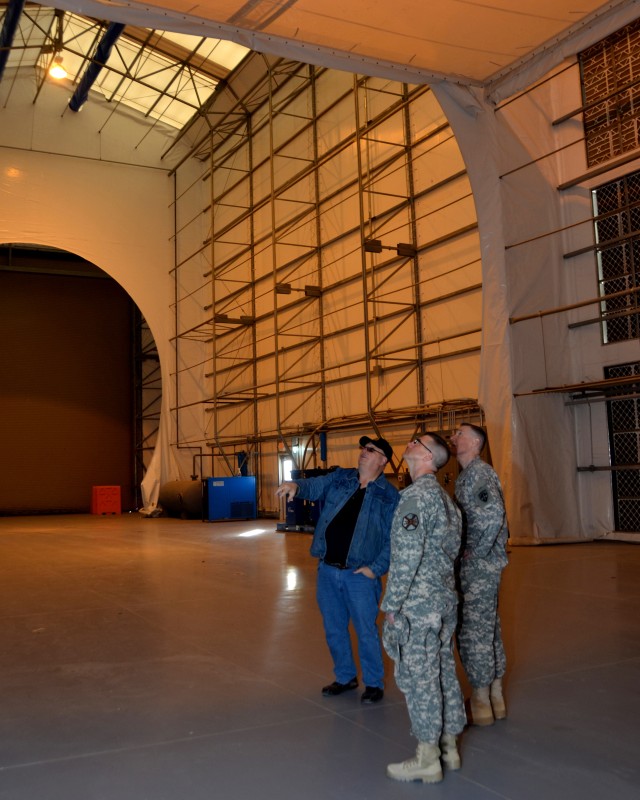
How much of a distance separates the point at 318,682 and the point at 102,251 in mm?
21922

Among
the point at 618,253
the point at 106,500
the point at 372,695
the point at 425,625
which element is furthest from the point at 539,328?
the point at 106,500

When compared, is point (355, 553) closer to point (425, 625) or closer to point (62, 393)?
point (425, 625)

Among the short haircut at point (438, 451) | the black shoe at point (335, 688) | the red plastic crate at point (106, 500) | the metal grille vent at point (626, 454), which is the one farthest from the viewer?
the red plastic crate at point (106, 500)

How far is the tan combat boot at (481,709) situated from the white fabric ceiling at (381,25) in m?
5.19

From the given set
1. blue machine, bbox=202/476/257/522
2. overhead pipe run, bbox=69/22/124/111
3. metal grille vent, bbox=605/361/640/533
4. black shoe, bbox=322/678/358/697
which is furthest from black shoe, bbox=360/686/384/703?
overhead pipe run, bbox=69/22/124/111

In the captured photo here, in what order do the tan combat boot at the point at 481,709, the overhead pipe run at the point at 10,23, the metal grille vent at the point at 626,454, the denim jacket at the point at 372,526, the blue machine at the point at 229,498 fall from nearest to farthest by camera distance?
the tan combat boot at the point at 481,709 → the denim jacket at the point at 372,526 → the metal grille vent at the point at 626,454 → the overhead pipe run at the point at 10,23 → the blue machine at the point at 229,498

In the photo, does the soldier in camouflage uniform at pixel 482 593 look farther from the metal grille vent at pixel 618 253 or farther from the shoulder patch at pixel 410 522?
the metal grille vent at pixel 618 253

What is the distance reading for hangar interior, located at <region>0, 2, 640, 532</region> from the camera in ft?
35.3

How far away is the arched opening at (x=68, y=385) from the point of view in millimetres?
28547

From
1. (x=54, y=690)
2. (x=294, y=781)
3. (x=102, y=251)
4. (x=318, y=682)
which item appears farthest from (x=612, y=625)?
(x=102, y=251)

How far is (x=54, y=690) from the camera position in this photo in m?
4.91

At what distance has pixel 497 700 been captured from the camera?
4.13m

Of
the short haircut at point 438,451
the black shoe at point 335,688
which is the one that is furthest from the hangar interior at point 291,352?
the short haircut at point 438,451

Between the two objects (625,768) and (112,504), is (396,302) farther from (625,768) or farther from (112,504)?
(112,504)
